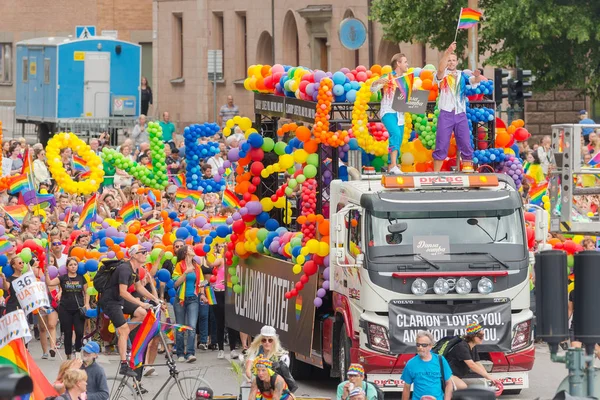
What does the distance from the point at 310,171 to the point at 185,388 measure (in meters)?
3.69

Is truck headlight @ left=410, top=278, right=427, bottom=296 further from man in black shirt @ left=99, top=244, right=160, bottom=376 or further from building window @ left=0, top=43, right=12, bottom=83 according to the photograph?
building window @ left=0, top=43, right=12, bottom=83

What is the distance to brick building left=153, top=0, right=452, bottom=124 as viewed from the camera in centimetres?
5328

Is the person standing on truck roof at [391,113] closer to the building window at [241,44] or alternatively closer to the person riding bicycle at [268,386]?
the person riding bicycle at [268,386]

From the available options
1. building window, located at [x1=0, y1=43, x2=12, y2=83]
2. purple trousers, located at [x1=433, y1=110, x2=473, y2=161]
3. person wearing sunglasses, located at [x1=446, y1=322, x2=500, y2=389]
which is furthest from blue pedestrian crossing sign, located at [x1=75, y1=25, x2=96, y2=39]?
person wearing sunglasses, located at [x1=446, y1=322, x2=500, y2=389]

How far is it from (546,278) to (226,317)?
11967mm

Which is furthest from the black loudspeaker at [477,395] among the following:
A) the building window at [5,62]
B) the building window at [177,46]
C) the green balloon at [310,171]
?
the building window at [5,62]

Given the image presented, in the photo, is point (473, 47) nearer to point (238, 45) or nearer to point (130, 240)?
point (130, 240)

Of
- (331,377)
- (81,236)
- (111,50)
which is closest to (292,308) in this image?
(331,377)

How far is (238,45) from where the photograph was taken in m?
61.4

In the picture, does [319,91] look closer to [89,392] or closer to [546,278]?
[89,392]

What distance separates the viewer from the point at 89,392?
57.5 feet

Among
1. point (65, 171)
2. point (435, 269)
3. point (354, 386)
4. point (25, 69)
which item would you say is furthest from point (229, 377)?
point (25, 69)

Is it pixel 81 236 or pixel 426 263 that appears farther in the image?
pixel 81 236

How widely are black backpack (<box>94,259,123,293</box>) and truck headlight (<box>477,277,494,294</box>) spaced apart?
507 centimetres
